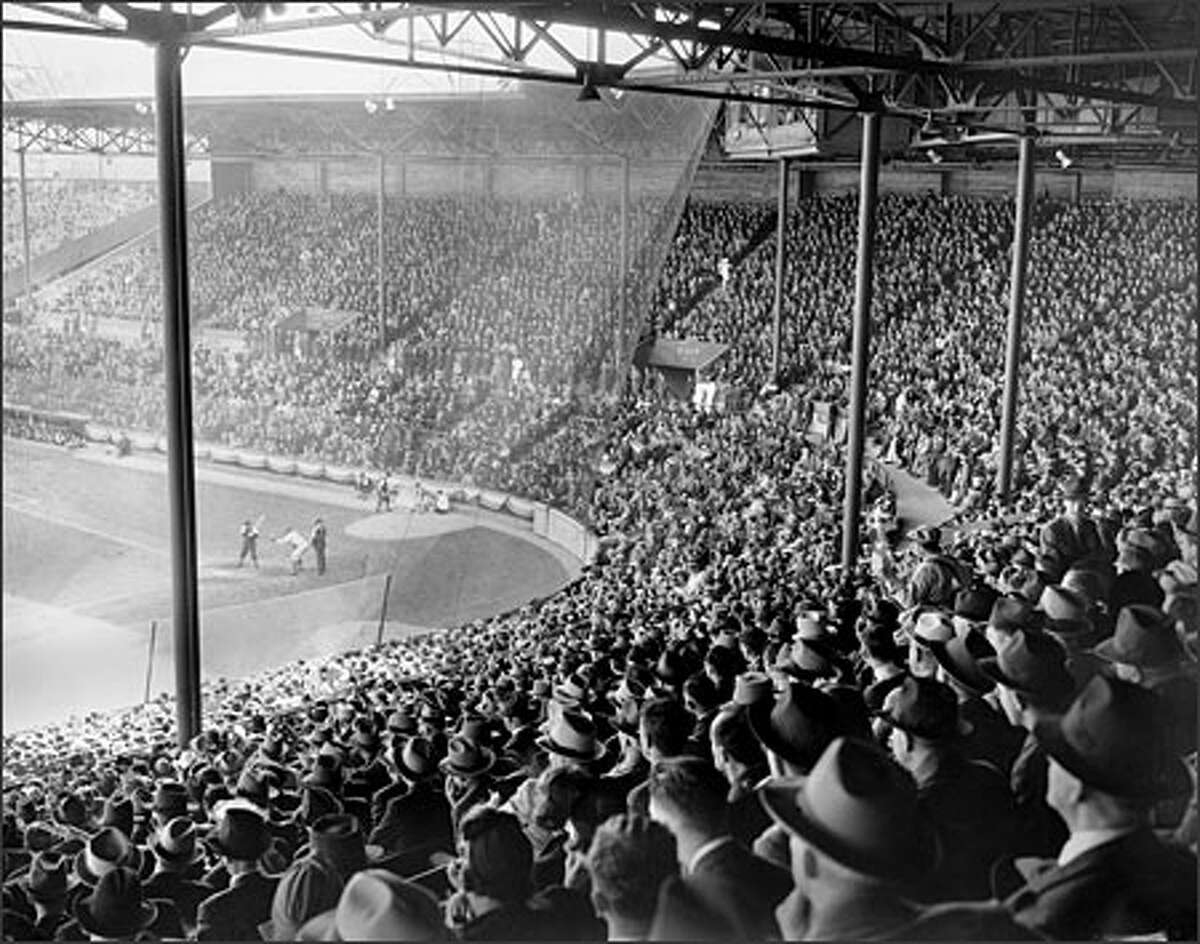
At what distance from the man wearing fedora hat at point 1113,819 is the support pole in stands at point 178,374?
6664 millimetres

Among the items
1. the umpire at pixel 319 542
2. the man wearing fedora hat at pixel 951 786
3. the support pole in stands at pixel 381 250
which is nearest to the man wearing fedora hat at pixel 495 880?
the man wearing fedora hat at pixel 951 786

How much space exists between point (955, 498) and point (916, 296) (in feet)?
31.8

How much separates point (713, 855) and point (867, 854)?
341mm

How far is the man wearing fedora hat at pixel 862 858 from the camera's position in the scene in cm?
218

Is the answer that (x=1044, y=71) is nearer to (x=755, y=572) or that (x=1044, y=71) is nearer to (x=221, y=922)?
(x=755, y=572)

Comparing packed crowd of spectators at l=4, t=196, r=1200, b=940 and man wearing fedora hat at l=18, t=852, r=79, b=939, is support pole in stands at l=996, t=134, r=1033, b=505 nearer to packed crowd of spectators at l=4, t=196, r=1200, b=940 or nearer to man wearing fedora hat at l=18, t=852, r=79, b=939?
packed crowd of spectators at l=4, t=196, r=1200, b=940

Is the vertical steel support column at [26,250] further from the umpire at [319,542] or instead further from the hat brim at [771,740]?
the hat brim at [771,740]

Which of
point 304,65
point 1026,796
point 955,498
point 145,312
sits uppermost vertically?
point 304,65

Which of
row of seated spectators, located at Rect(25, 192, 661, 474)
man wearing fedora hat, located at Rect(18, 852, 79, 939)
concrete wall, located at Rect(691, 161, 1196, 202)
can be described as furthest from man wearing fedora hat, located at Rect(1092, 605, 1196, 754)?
concrete wall, located at Rect(691, 161, 1196, 202)

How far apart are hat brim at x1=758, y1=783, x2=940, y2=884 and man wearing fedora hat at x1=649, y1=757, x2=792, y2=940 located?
0.57ft

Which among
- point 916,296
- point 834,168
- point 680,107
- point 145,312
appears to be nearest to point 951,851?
point 145,312

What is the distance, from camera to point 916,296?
26766 millimetres

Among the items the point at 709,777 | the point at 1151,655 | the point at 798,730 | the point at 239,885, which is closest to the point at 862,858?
the point at 709,777

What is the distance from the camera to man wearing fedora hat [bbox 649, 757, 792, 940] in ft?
7.76
